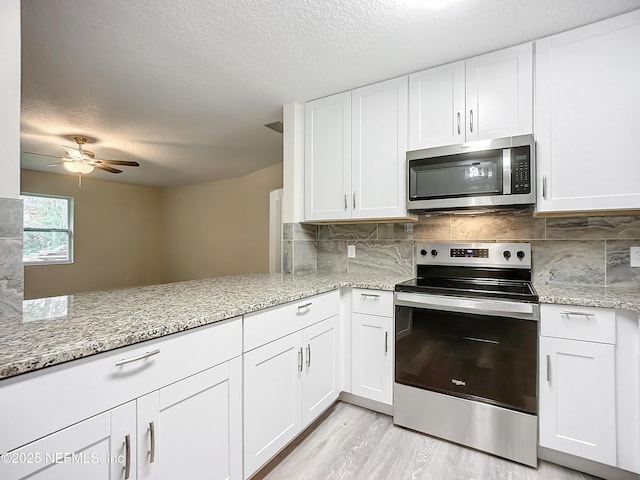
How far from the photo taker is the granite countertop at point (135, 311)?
0.81 metres

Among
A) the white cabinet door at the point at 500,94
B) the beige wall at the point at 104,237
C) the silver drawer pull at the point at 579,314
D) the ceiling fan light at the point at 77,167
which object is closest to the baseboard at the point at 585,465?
the silver drawer pull at the point at 579,314

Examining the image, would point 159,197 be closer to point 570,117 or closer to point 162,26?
point 162,26

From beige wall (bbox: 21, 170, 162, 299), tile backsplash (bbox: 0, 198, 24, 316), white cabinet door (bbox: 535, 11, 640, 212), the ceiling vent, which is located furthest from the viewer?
beige wall (bbox: 21, 170, 162, 299)

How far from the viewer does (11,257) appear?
116cm

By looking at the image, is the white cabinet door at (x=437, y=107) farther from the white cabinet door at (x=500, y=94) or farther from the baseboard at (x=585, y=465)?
the baseboard at (x=585, y=465)

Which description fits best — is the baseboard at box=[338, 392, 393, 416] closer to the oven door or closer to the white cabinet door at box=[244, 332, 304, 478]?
the oven door

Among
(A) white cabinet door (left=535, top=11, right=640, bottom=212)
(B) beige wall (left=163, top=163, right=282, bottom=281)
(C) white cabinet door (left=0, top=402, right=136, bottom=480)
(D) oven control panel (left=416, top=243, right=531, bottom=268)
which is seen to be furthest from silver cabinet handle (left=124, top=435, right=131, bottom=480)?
(B) beige wall (left=163, top=163, right=282, bottom=281)

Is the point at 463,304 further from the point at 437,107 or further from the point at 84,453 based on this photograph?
the point at 84,453

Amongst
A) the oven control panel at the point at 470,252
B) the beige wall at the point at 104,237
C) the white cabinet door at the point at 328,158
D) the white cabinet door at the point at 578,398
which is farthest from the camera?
the beige wall at the point at 104,237

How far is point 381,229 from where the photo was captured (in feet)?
8.66

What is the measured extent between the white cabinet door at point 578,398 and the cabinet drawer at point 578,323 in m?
0.03

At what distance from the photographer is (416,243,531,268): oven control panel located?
205 cm

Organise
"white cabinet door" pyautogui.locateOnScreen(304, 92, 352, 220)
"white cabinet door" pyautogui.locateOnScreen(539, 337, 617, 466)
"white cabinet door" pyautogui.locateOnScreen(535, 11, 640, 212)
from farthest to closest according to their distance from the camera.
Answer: "white cabinet door" pyautogui.locateOnScreen(304, 92, 352, 220) < "white cabinet door" pyautogui.locateOnScreen(535, 11, 640, 212) < "white cabinet door" pyautogui.locateOnScreen(539, 337, 617, 466)

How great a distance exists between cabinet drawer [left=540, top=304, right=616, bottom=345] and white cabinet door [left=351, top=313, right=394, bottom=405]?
829mm
